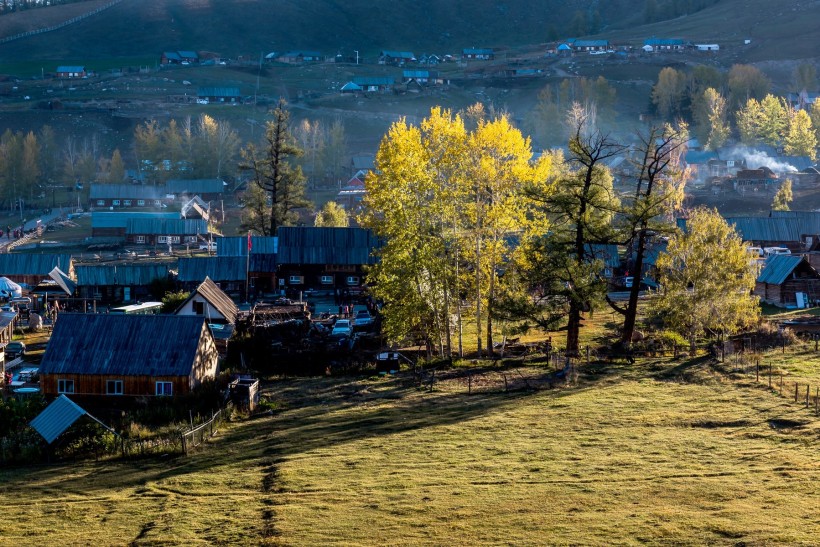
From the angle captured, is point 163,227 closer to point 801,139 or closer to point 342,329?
point 342,329

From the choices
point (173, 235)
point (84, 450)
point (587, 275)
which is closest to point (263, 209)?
point (173, 235)

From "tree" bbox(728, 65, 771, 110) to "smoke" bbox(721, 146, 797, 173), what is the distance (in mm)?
22126

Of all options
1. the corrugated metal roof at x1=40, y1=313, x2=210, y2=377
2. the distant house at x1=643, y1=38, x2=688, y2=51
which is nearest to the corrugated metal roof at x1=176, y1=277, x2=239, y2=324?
the corrugated metal roof at x1=40, y1=313, x2=210, y2=377

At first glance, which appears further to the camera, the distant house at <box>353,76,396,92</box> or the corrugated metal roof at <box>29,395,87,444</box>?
the distant house at <box>353,76,396,92</box>

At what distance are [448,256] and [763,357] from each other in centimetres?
1437

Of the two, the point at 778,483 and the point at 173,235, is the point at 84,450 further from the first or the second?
the point at 173,235

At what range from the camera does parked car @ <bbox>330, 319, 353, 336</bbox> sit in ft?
153

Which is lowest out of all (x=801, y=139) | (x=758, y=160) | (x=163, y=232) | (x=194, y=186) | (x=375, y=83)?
(x=163, y=232)

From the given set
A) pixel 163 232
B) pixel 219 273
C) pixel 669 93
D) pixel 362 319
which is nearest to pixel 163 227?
pixel 163 232

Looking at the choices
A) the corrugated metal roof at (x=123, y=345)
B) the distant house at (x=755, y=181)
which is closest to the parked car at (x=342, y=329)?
the corrugated metal roof at (x=123, y=345)

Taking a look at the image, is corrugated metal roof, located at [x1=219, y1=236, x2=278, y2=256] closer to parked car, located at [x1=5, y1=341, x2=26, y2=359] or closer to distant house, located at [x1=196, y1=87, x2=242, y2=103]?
parked car, located at [x1=5, y1=341, x2=26, y2=359]

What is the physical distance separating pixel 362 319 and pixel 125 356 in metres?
15.4

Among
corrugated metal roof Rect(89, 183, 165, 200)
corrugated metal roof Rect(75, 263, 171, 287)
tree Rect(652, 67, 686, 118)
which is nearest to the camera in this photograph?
corrugated metal roof Rect(75, 263, 171, 287)

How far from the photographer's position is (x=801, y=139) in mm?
119250
